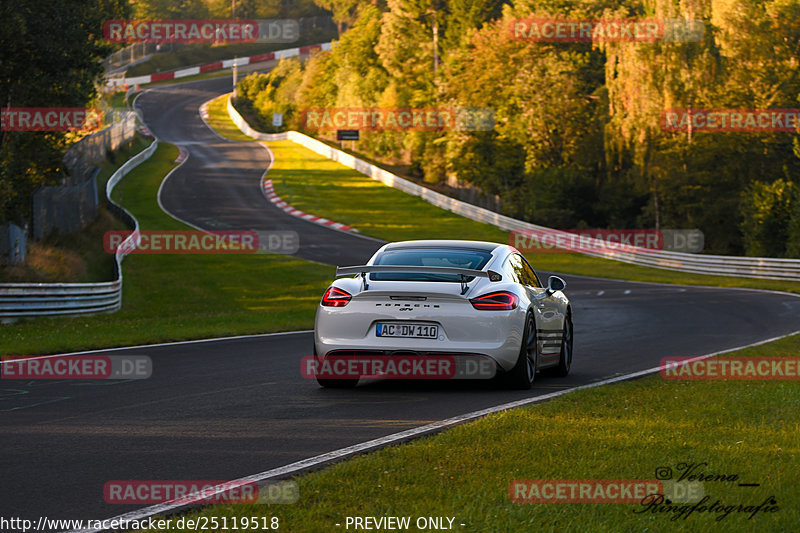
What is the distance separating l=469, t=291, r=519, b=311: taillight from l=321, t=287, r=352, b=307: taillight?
121cm

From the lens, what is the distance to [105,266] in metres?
30.5

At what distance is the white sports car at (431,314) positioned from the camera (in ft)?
29.8

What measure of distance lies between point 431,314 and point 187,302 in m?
17.9

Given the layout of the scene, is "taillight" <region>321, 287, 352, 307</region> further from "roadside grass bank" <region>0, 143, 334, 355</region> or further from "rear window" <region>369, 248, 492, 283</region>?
"roadside grass bank" <region>0, 143, 334, 355</region>

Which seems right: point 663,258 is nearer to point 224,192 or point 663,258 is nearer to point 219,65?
point 224,192

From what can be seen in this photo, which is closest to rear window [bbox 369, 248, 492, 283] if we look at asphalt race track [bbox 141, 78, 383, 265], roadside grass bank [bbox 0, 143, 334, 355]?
roadside grass bank [bbox 0, 143, 334, 355]

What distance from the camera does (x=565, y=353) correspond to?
11.5 meters

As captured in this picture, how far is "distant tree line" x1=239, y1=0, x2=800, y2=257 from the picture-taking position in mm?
52438

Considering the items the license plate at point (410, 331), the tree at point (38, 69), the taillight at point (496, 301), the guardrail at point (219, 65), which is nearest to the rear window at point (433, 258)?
the taillight at point (496, 301)

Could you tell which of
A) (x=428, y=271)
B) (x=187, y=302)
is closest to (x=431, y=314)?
(x=428, y=271)

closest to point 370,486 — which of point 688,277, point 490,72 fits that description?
point 688,277

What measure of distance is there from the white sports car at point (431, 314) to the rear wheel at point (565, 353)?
136cm

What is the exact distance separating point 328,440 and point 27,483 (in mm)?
2112

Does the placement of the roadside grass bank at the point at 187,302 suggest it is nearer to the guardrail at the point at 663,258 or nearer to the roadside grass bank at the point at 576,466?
the roadside grass bank at the point at 576,466
